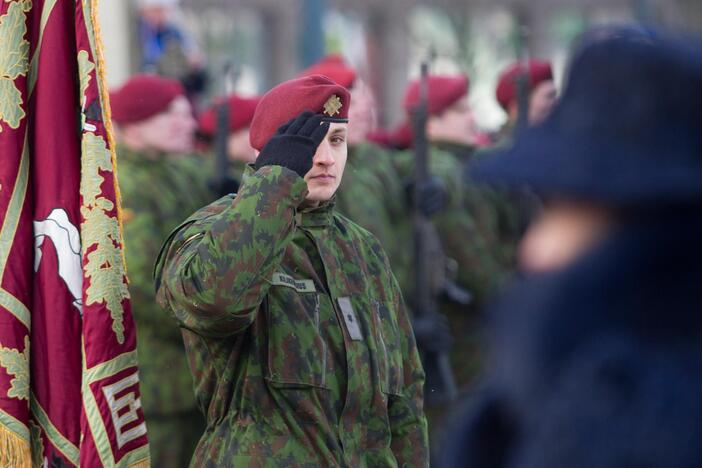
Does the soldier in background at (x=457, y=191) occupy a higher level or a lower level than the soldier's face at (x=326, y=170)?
lower

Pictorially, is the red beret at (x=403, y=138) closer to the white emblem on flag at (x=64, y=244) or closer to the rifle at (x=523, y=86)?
the rifle at (x=523, y=86)

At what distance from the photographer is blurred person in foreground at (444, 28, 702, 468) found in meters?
1.55

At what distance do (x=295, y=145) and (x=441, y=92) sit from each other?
15.9 ft

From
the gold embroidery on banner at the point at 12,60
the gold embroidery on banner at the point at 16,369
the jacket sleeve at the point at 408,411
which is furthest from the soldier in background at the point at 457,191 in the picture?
the gold embroidery on banner at the point at 16,369

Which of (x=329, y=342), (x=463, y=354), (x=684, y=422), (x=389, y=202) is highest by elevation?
(x=684, y=422)

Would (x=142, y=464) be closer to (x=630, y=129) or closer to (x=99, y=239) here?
(x=99, y=239)

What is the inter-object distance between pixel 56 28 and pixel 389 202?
386 cm

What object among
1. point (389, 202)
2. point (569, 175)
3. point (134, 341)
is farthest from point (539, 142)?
point (389, 202)

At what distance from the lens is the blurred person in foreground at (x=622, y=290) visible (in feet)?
5.07

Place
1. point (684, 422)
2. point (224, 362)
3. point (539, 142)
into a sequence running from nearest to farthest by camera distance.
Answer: point (684, 422), point (539, 142), point (224, 362)

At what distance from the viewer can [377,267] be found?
3.53m

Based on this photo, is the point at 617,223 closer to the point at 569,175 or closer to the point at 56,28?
the point at 569,175

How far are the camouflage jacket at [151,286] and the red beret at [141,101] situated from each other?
0.19 meters

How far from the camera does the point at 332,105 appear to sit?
3.41 meters
